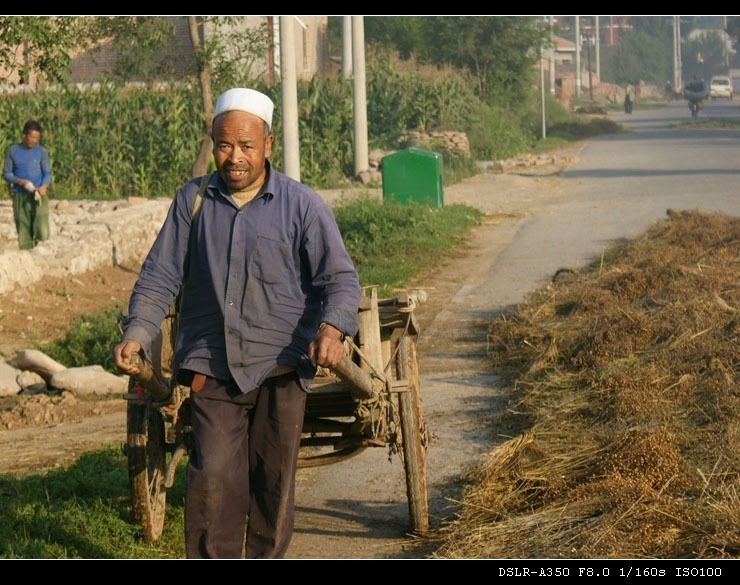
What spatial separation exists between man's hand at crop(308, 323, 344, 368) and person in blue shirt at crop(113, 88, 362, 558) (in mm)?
96

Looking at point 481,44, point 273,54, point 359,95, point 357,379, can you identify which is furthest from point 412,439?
point 481,44

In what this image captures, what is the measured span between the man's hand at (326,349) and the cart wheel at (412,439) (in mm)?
1370

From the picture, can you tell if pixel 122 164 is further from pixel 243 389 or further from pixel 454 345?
pixel 243 389

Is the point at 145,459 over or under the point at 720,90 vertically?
under

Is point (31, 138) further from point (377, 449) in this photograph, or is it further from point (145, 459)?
point (145, 459)

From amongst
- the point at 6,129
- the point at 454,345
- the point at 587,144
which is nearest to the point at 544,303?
the point at 454,345

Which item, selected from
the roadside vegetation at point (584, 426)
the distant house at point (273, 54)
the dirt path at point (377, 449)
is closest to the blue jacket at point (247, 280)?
the roadside vegetation at point (584, 426)

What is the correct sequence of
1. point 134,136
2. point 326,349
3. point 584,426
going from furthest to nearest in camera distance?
point 134,136 → point 584,426 → point 326,349

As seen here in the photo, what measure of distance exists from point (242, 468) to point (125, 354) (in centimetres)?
61

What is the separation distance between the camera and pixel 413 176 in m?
20.3

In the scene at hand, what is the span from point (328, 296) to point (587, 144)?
128 feet

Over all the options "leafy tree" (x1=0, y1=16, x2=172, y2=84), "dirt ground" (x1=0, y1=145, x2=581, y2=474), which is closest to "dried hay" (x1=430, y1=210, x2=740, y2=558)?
"dirt ground" (x1=0, y1=145, x2=581, y2=474)

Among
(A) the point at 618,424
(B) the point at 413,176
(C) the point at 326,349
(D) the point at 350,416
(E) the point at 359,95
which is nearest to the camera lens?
(C) the point at 326,349

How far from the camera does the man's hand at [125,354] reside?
13.5 ft
